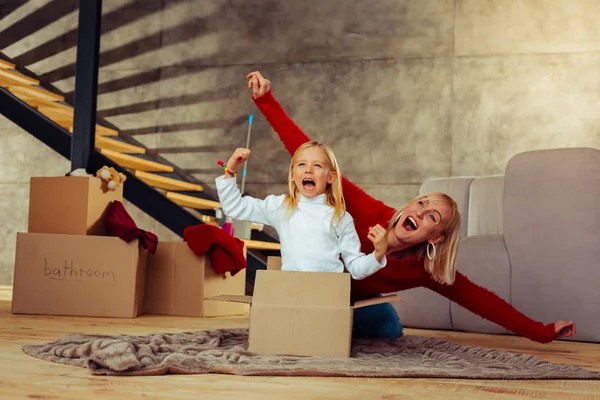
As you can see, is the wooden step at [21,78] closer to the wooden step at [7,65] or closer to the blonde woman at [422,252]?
the wooden step at [7,65]

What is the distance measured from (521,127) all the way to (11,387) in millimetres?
4297

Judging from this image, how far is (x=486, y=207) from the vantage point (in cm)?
348

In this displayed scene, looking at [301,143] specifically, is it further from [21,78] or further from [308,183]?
[21,78]

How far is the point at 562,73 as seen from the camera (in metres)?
5.14

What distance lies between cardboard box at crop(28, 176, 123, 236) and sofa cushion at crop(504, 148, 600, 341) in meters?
1.90

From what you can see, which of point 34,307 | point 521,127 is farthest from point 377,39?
point 34,307

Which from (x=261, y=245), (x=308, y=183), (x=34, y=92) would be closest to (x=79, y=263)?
(x=308, y=183)

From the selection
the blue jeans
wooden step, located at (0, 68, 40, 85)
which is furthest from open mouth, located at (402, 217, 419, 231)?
wooden step, located at (0, 68, 40, 85)

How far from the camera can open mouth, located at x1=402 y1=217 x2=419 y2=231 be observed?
239 cm

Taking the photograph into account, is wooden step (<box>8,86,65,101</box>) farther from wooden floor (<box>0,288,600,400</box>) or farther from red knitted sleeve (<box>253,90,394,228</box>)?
wooden floor (<box>0,288,600,400</box>)

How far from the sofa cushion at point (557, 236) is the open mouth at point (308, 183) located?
1.29 meters

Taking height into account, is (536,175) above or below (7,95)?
below

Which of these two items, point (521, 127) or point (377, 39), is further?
point (377, 39)

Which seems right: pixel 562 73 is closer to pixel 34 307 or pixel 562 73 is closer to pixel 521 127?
pixel 521 127
